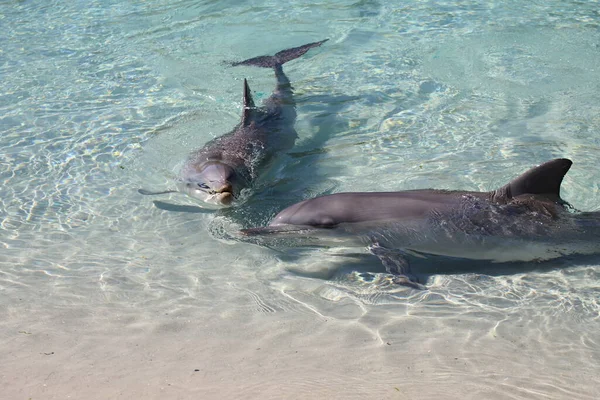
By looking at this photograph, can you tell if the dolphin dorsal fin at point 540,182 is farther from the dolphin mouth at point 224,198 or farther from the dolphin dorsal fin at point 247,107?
the dolphin dorsal fin at point 247,107

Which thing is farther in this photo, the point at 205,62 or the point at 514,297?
the point at 205,62

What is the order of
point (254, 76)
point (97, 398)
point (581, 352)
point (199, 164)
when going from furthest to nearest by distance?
point (254, 76) → point (199, 164) → point (581, 352) → point (97, 398)

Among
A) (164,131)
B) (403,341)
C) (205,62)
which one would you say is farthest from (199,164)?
(205,62)

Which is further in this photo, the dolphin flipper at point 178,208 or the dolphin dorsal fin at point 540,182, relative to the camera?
the dolphin flipper at point 178,208

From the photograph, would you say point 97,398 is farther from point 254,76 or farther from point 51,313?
point 254,76

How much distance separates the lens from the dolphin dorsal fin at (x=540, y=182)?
209 inches

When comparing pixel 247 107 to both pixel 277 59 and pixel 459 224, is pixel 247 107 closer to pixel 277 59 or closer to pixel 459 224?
pixel 277 59

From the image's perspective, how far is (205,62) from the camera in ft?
36.0

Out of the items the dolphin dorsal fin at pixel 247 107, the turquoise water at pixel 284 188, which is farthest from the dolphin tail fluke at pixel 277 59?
the dolphin dorsal fin at pixel 247 107

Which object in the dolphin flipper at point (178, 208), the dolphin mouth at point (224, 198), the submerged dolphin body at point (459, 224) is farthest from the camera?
the dolphin flipper at point (178, 208)

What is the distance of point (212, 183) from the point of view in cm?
659

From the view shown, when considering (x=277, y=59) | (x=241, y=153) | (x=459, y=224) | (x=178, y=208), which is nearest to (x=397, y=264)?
(x=459, y=224)

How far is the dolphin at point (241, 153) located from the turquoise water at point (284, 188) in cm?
20

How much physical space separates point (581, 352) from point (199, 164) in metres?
4.45
